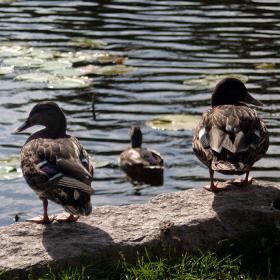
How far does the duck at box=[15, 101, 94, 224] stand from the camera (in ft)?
21.8

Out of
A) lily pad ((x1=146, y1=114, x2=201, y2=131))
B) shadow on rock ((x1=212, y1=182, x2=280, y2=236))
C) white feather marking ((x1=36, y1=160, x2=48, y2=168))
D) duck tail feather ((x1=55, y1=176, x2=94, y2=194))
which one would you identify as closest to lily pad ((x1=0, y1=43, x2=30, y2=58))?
lily pad ((x1=146, y1=114, x2=201, y2=131))

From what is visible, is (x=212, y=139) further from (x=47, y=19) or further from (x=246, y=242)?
(x=47, y=19)

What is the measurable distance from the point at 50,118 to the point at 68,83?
16.1 feet

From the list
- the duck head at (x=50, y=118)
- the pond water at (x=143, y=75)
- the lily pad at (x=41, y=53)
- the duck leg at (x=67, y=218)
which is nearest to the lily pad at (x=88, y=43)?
the pond water at (x=143, y=75)

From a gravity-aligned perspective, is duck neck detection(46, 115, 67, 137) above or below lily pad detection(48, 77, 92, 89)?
above

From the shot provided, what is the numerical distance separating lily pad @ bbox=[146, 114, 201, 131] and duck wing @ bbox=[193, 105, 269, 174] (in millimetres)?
3596

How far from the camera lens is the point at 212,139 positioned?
7.25m

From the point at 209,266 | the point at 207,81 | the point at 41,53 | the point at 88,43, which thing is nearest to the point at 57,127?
the point at 209,266

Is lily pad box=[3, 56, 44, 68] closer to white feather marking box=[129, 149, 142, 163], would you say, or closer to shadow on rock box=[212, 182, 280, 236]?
white feather marking box=[129, 149, 142, 163]

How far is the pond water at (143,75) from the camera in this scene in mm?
10406

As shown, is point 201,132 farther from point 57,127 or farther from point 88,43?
point 88,43

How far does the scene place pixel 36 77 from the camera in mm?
13438

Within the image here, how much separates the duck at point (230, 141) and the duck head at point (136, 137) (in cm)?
314

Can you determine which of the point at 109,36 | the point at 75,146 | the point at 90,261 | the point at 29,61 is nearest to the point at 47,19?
the point at 109,36
